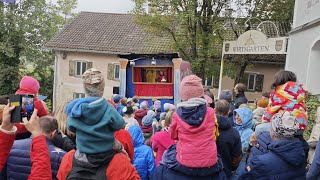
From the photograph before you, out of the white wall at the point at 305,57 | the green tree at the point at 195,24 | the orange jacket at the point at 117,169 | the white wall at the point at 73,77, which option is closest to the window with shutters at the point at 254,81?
the green tree at the point at 195,24

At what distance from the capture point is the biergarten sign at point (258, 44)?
11.1 metres

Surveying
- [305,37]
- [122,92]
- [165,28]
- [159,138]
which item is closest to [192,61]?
[165,28]

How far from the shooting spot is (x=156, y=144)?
370cm

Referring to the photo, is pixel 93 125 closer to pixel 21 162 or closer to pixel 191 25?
pixel 21 162

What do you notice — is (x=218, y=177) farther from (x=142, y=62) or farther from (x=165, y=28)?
(x=165, y=28)

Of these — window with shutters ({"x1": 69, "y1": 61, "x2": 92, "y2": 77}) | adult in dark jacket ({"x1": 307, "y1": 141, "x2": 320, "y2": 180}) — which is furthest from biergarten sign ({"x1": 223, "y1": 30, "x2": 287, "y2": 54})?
window with shutters ({"x1": 69, "y1": 61, "x2": 92, "y2": 77})

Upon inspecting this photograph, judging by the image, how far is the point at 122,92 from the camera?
14.8 metres

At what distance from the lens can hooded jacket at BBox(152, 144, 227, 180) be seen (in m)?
2.61

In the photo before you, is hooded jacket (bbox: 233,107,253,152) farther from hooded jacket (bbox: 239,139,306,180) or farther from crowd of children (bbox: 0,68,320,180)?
hooded jacket (bbox: 239,139,306,180)

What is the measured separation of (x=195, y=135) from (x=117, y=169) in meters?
0.89

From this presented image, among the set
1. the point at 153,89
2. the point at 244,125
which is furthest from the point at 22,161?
the point at 153,89

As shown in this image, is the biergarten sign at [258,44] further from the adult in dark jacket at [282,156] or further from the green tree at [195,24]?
the adult in dark jacket at [282,156]

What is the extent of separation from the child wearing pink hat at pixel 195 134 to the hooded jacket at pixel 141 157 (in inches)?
44.3

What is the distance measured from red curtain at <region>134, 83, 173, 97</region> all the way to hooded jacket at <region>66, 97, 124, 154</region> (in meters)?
13.8
